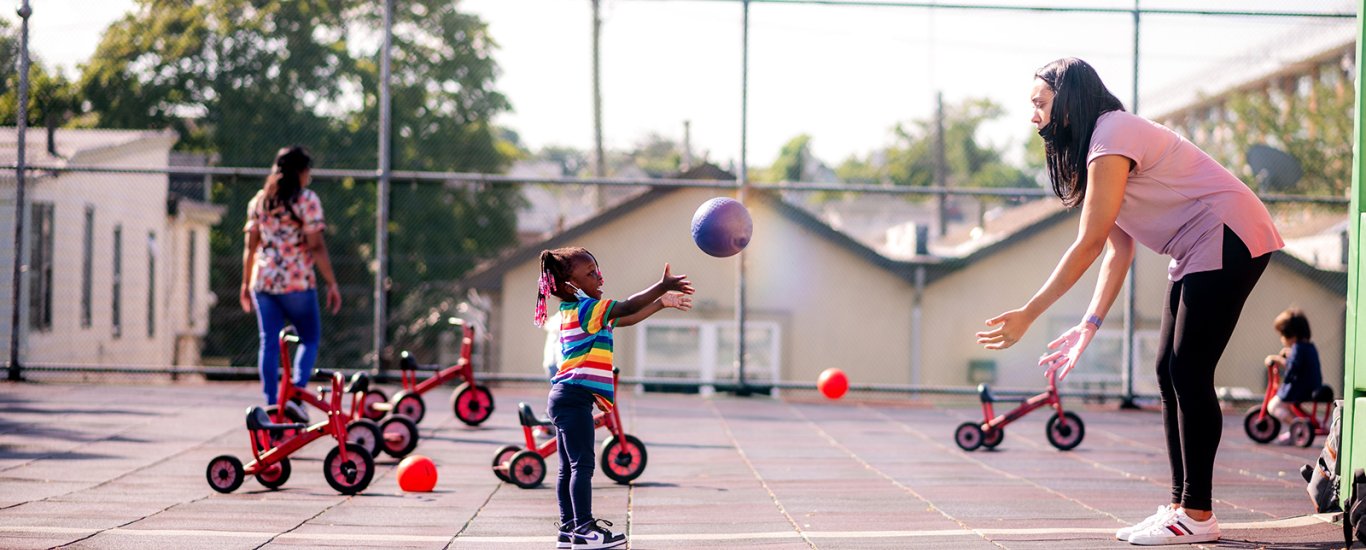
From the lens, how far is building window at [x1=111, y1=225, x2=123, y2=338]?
19672mm

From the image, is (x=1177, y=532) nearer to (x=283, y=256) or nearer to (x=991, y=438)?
(x=991, y=438)

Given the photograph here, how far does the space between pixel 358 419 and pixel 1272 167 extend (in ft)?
33.4

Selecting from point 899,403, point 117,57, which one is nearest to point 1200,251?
point 899,403

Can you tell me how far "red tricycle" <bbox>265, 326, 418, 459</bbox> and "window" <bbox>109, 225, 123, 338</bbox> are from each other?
1406 cm

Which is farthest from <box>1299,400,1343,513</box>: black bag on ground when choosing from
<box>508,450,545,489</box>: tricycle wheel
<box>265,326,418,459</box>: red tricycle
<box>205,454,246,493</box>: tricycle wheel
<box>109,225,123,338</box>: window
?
<box>109,225,123,338</box>: window

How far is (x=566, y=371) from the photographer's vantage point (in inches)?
187

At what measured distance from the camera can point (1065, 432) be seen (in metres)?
7.89

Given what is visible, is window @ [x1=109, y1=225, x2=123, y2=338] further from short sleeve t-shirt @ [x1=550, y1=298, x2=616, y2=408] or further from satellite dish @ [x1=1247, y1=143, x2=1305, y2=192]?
short sleeve t-shirt @ [x1=550, y1=298, x2=616, y2=408]

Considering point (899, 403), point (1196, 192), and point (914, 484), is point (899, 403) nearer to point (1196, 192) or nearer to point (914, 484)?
point (914, 484)

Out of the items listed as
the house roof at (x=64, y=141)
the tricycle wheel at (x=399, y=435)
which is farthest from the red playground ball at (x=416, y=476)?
the house roof at (x=64, y=141)

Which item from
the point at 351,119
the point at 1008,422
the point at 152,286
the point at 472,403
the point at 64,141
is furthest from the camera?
the point at 152,286

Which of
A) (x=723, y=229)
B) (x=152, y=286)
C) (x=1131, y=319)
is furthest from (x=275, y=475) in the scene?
(x=152, y=286)

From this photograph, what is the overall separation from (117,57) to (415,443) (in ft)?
35.7

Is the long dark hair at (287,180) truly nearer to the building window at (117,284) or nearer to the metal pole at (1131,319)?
the metal pole at (1131,319)
